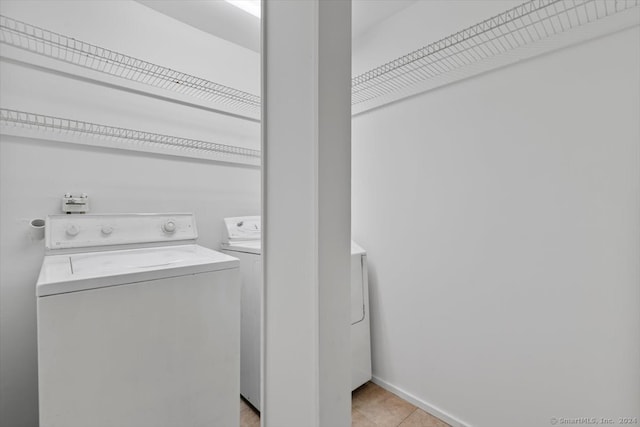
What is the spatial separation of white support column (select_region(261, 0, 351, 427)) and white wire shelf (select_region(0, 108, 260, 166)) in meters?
1.40

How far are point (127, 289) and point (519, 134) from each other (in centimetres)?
195

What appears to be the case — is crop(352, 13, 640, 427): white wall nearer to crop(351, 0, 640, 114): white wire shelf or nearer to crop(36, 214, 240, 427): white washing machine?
crop(351, 0, 640, 114): white wire shelf

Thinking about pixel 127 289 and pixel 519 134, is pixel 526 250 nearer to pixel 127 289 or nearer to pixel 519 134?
pixel 519 134

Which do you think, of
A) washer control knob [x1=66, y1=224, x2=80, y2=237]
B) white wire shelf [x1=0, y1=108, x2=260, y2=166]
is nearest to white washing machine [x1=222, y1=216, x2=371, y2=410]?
white wire shelf [x1=0, y1=108, x2=260, y2=166]

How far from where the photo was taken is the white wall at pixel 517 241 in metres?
1.21

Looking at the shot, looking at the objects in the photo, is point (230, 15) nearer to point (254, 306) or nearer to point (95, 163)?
point (95, 163)

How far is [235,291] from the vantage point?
1.44m

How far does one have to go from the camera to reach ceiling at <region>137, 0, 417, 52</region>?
191 cm

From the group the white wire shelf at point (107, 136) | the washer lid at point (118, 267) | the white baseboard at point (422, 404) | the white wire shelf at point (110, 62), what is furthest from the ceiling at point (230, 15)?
the white baseboard at point (422, 404)

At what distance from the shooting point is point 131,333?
113 centimetres

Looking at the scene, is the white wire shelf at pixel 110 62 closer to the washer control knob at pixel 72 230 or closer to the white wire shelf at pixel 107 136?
the white wire shelf at pixel 107 136

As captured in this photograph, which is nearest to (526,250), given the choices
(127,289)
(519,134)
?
(519,134)

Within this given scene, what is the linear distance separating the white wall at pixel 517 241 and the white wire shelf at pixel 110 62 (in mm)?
1177

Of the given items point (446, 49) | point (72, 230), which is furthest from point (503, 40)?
point (72, 230)
